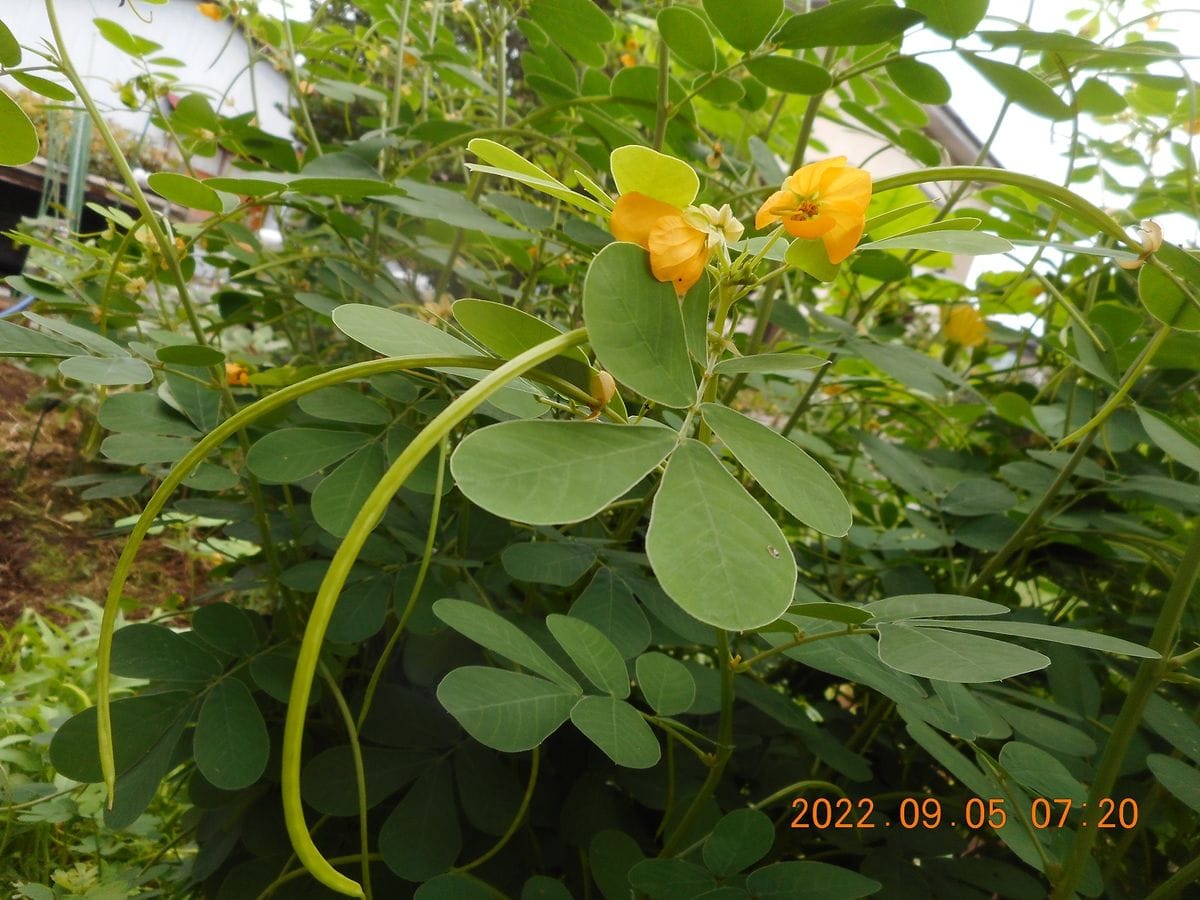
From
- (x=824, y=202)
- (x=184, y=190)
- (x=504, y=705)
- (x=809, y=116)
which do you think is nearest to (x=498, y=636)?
(x=504, y=705)

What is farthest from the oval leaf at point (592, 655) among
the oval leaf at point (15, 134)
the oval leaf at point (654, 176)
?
the oval leaf at point (15, 134)

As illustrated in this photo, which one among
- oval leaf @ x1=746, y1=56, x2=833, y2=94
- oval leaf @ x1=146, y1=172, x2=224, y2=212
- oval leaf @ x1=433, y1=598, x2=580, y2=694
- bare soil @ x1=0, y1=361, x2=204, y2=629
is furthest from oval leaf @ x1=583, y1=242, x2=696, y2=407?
bare soil @ x1=0, y1=361, x2=204, y2=629

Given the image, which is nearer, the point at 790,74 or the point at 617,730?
the point at 617,730

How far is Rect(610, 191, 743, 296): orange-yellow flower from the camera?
293 mm

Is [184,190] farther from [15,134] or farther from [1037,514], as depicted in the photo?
[1037,514]

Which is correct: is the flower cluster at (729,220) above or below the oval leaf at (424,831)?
above

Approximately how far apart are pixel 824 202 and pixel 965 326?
919mm

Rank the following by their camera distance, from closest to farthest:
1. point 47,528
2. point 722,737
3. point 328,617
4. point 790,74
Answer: point 328,617
point 722,737
point 790,74
point 47,528

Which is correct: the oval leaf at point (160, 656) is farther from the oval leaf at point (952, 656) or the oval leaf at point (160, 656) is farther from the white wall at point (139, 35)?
the white wall at point (139, 35)

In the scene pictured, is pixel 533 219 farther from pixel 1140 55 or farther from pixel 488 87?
pixel 1140 55
